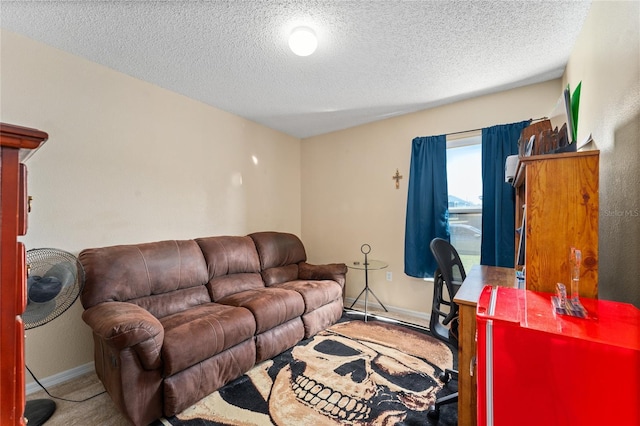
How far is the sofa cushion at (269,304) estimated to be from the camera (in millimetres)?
2160

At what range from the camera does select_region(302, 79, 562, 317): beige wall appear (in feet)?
9.04

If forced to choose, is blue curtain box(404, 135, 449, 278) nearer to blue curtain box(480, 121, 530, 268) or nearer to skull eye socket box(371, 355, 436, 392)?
blue curtain box(480, 121, 530, 268)

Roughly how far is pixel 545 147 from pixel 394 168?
1.85 m

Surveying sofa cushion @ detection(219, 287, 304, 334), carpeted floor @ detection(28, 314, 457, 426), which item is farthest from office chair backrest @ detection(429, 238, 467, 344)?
sofa cushion @ detection(219, 287, 304, 334)

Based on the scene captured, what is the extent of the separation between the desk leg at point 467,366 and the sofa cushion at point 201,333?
4.66ft

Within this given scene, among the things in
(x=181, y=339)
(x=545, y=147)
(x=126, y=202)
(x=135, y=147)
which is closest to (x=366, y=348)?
(x=181, y=339)

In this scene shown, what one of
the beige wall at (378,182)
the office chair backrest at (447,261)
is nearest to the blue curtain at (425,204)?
the beige wall at (378,182)

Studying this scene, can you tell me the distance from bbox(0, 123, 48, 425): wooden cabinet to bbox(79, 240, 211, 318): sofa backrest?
60.7 inches

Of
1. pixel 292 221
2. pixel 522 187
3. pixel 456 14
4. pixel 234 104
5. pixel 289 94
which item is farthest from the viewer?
pixel 292 221

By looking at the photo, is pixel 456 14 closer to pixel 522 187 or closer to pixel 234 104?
pixel 522 187

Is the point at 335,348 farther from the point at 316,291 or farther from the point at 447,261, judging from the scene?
the point at 447,261

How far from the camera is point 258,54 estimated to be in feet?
6.75

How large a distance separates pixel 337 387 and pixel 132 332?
133 centimetres

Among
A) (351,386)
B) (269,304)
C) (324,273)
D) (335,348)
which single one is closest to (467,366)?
(351,386)
